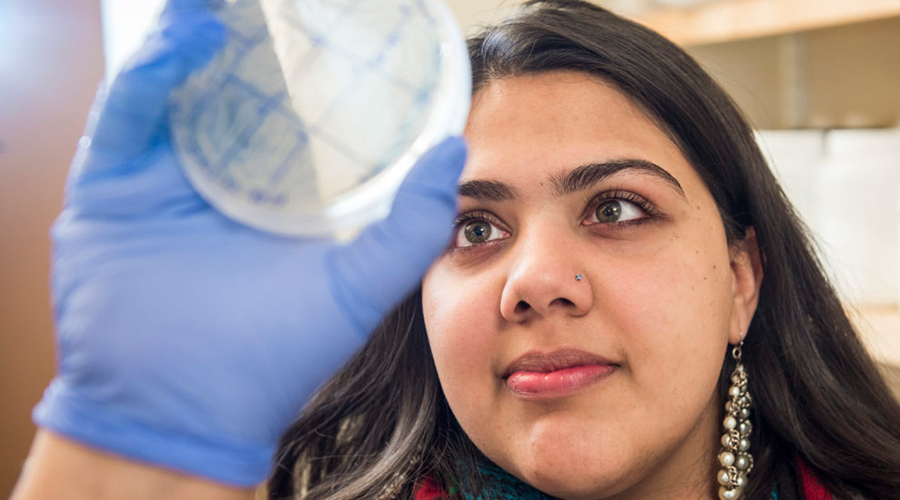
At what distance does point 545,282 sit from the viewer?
0.76m

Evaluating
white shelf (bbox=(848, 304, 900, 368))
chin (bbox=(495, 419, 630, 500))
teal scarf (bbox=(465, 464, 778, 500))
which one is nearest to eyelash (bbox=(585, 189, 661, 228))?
chin (bbox=(495, 419, 630, 500))

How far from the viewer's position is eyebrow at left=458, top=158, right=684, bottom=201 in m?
0.83

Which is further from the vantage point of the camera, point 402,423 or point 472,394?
point 402,423

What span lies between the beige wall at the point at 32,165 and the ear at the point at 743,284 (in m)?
1.28

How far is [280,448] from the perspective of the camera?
3.97 ft

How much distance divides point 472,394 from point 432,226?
272mm

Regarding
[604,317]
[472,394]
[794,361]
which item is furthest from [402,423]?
Result: [794,361]

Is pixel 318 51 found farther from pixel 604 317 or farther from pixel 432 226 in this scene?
pixel 604 317

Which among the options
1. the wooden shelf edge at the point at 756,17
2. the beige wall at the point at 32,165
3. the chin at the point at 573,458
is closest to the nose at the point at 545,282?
the chin at the point at 573,458

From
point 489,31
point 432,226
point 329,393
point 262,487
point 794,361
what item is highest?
point 489,31

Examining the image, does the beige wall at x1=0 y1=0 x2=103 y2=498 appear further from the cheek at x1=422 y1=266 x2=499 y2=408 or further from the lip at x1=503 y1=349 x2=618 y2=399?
the lip at x1=503 y1=349 x2=618 y2=399

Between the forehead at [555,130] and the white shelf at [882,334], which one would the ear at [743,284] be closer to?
the forehead at [555,130]

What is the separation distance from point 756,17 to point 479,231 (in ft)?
3.09

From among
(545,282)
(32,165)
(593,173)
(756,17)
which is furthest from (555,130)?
(32,165)
